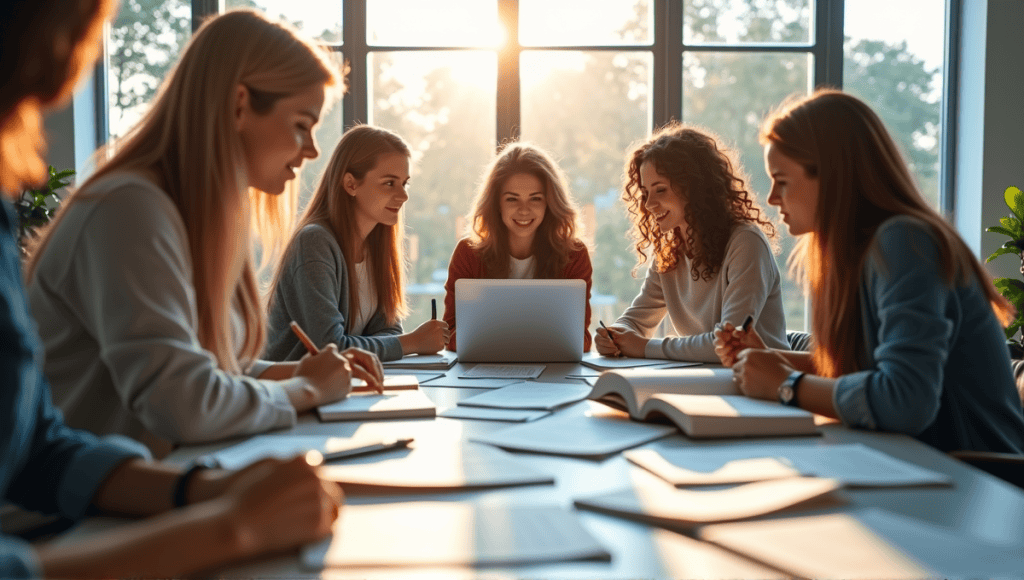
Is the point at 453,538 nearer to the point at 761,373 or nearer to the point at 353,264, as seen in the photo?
the point at 761,373

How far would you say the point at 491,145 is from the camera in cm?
433

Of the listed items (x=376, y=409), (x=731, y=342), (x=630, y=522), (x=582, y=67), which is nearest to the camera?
(x=630, y=522)

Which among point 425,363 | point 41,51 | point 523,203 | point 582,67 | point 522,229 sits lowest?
point 425,363

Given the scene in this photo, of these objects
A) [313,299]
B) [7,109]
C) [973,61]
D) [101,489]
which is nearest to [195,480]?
[101,489]

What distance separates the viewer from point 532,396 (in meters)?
1.66

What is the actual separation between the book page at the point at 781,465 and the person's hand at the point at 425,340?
4.74ft

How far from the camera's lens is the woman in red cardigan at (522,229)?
3145 millimetres

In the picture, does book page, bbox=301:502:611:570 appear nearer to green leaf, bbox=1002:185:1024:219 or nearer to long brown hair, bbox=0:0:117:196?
long brown hair, bbox=0:0:117:196

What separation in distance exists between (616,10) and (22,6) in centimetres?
402

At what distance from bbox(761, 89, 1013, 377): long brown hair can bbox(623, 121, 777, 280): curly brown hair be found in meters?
1.05

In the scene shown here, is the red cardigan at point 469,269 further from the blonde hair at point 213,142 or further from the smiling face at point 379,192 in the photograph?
the blonde hair at point 213,142

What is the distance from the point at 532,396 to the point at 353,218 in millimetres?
1374

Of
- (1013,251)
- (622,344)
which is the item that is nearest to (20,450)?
(622,344)

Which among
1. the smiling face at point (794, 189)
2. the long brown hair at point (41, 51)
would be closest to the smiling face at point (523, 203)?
the smiling face at point (794, 189)
